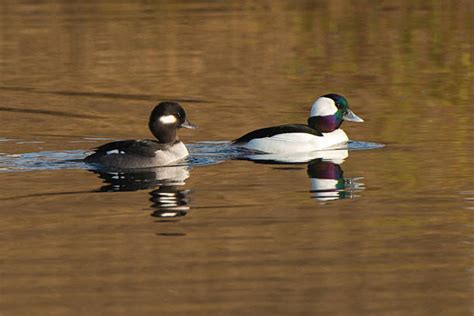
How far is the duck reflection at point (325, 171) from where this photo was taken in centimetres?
1419

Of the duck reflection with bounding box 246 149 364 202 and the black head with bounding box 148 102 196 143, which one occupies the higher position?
the black head with bounding box 148 102 196 143

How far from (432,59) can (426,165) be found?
1034 cm

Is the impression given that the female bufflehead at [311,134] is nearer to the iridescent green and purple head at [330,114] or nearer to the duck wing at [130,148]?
the iridescent green and purple head at [330,114]

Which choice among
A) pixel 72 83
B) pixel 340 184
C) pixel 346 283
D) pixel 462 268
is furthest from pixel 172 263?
pixel 72 83

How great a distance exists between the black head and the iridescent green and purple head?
217 centimetres

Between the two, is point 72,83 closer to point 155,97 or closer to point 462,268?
point 155,97

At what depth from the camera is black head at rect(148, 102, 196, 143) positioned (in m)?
16.8

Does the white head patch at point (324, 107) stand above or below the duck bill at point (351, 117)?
above

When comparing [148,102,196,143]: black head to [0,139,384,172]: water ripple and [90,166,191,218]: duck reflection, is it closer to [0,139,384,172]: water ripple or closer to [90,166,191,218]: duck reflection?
[0,139,384,172]: water ripple

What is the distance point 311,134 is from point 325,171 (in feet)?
5.71

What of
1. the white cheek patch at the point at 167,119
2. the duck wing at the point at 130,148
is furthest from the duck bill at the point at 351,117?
the duck wing at the point at 130,148

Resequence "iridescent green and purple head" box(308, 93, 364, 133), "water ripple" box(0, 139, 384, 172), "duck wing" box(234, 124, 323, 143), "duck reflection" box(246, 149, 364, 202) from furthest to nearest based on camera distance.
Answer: "iridescent green and purple head" box(308, 93, 364, 133) → "duck wing" box(234, 124, 323, 143) → "water ripple" box(0, 139, 384, 172) → "duck reflection" box(246, 149, 364, 202)

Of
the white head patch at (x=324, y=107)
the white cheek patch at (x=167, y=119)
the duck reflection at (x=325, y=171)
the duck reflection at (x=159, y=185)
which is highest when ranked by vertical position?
the white cheek patch at (x=167, y=119)

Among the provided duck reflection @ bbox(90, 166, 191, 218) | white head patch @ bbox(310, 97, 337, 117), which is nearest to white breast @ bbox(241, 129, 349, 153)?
white head patch @ bbox(310, 97, 337, 117)
